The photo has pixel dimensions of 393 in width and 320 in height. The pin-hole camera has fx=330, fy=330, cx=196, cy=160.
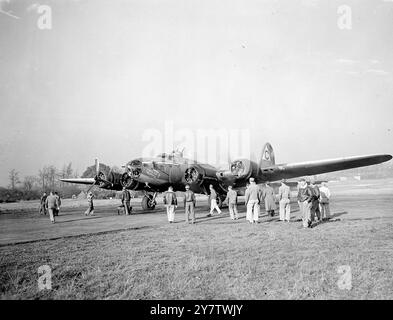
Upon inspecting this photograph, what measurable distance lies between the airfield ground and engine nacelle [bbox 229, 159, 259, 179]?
27.8 ft

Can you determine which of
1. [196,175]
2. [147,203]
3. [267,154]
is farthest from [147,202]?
[267,154]

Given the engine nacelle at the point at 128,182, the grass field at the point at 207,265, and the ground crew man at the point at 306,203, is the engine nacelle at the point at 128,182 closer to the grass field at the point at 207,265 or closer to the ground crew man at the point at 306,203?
the grass field at the point at 207,265

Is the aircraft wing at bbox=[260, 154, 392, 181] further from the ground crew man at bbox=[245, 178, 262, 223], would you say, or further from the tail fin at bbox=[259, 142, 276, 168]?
the ground crew man at bbox=[245, 178, 262, 223]

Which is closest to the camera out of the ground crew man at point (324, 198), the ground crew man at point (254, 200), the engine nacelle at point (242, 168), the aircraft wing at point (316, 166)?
the ground crew man at point (254, 200)

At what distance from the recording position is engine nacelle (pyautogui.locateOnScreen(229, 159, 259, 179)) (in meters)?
19.0

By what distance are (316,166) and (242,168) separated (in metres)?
4.10

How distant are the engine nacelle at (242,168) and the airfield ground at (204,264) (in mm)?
8472

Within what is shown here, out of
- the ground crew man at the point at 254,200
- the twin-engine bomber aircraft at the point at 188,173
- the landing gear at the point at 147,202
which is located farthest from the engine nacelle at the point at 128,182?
the ground crew man at the point at 254,200

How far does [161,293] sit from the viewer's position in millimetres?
4906

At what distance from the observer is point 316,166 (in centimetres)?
1847

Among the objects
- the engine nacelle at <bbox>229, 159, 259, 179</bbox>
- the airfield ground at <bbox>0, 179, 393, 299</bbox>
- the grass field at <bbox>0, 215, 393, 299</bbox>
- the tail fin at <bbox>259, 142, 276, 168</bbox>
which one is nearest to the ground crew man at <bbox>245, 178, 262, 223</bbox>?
the airfield ground at <bbox>0, 179, 393, 299</bbox>

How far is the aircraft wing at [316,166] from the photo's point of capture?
15969mm
